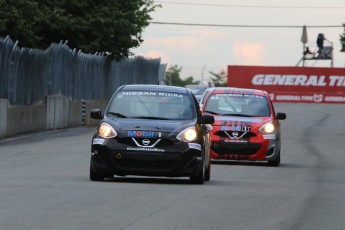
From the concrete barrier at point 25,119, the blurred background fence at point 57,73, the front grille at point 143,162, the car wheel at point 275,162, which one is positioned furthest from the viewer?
the blurred background fence at point 57,73

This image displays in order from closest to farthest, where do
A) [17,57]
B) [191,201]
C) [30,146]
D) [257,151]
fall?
[191,201] < [257,151] < [30,146] < [17,57]

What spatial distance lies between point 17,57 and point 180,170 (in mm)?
19399

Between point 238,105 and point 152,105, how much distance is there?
699 centimetres

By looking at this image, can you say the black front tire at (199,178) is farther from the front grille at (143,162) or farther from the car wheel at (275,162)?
the car wheel at (275,162)

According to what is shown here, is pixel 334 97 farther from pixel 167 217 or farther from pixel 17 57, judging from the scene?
pixel 167 217

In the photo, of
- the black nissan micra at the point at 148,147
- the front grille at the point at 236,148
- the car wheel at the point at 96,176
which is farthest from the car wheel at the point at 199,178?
the front grille at the point at 236,148

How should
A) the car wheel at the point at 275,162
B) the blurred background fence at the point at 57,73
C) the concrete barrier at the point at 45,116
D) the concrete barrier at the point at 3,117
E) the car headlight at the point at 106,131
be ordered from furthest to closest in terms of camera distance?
the blurred background fence at the point at 57,73 → the concrete barrier at the point at 45,116 → the concrete barrier at the point at 3,117 → the car wheel at the point at 275,162 → the car headlight at the point at 106,131

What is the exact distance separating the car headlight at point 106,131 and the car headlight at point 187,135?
36.1 inches

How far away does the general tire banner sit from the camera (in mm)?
85188

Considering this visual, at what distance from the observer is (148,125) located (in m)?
17.5

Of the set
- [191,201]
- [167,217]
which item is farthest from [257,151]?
[167,217]

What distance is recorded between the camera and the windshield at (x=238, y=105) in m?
24.9

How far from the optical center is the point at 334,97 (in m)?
86.2

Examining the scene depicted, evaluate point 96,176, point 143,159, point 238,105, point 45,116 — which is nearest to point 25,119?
point 45,116
